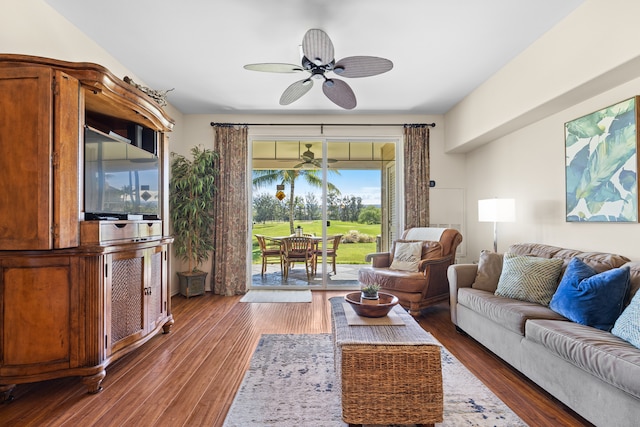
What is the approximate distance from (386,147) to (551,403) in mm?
3905

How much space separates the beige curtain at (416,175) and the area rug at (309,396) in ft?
8.40

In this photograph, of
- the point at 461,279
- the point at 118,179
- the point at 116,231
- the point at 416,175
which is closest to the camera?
the point at 116,231

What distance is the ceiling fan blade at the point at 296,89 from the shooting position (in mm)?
2926

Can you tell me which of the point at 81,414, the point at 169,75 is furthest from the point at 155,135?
the point at 81,414

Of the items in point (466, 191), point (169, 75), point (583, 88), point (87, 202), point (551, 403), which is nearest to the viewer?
point (551, 403)

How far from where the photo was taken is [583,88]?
8.12ft

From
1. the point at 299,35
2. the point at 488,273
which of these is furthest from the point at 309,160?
the point at 488,273

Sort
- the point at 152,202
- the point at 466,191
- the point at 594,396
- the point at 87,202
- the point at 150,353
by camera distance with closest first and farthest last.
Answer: the point at 594,396 → the point at 87,202 → the point at 150,353 → the point at 152,202 → the point at 466,191

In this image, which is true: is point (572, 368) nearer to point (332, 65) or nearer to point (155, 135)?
point (332, 65)

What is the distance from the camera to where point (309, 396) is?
1941 mm

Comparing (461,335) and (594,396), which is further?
(461,335)

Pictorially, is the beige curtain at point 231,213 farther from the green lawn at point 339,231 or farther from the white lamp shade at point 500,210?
the white lamp shade at point 500,210

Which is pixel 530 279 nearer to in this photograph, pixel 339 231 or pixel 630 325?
pixel 630 325

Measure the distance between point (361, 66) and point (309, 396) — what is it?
245 centimetres
